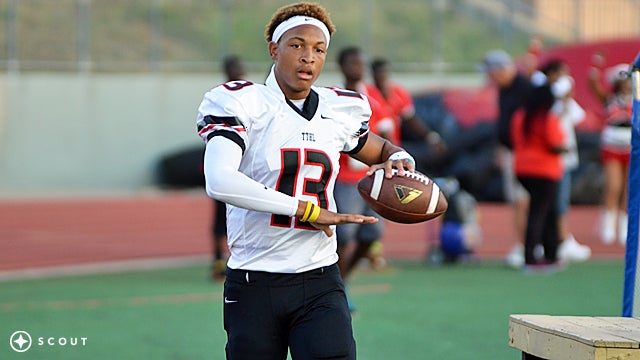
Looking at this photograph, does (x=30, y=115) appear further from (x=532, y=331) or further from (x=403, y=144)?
(x=532, y=331)

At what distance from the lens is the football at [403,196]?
481 centimetres

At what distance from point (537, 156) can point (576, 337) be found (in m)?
6.79

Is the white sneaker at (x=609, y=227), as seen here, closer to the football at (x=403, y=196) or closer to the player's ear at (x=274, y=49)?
the football at (x=403, y=196)

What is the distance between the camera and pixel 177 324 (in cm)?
844

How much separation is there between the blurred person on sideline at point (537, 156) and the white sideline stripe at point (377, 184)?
265 inches

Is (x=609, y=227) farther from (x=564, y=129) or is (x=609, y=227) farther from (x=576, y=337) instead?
(x=576, y=337)

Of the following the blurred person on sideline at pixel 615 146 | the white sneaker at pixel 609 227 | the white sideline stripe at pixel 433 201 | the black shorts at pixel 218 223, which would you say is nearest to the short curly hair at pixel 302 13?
the white sideline stripe at pixel 433 201

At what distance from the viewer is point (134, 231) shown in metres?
16.0

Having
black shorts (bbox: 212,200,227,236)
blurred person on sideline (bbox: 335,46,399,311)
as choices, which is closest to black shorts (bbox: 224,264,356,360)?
blurred person on sideline (bbox: 335,46,399,311)

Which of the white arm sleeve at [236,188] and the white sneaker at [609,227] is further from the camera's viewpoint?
the white sneaker at [609,227]

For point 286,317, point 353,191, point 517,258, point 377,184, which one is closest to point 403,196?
point 377,184

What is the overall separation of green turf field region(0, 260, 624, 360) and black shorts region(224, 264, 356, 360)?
265 cm

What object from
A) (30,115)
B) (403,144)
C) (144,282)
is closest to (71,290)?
(144,282)

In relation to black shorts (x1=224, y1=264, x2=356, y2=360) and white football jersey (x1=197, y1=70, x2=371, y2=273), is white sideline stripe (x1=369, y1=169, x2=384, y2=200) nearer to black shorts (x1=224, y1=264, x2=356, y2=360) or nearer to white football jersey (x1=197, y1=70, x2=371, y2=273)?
white football jersey (x1=197, y1=70, x2=371, y2=273)
